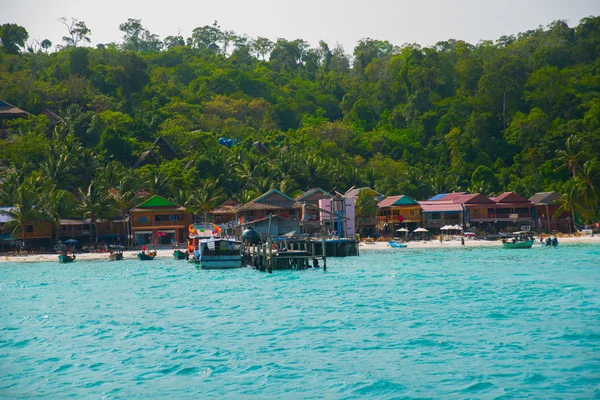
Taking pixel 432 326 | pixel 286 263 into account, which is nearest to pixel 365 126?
pixel 286 263

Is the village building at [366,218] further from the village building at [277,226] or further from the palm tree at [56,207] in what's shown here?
the palm tree at [56,207]

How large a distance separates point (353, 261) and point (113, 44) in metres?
133

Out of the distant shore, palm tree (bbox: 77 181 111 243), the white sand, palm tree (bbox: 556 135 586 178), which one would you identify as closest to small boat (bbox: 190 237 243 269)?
the white sand

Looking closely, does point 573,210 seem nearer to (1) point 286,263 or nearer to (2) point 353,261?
(2) point 353,261

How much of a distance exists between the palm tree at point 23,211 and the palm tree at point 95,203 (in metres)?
4.79

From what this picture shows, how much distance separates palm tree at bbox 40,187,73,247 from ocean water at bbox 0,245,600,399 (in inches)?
1136

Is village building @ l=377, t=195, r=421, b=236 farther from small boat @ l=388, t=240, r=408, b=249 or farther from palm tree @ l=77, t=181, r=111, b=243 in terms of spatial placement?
palm tree @ l=77, t=181, r=111, b=243

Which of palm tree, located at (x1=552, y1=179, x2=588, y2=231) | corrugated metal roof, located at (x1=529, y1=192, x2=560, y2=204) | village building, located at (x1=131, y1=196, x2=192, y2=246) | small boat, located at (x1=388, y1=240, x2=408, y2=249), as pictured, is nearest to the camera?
small boat, located at (x1=388, y1=240, x2=408, y2=249)

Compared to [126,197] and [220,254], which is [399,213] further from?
[220,254]

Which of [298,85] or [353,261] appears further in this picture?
[298,85]

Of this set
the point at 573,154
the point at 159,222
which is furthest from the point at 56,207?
the point at 573,154

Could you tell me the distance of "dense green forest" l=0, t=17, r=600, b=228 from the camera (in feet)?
279

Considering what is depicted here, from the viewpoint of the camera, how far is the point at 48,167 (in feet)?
269

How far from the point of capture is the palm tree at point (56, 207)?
239 feet
